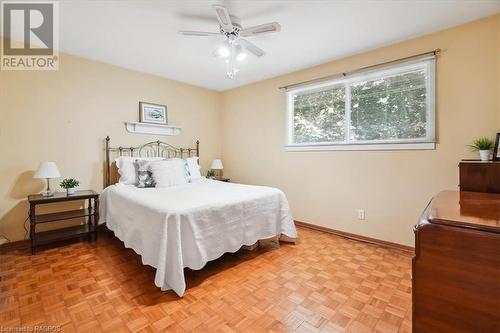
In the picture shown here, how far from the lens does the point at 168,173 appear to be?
10.2 ft

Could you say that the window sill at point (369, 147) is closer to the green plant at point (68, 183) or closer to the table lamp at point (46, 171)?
the green plant at point (68, 183)

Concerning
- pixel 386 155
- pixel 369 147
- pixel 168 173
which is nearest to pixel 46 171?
pixel 168 173

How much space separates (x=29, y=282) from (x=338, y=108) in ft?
12.2

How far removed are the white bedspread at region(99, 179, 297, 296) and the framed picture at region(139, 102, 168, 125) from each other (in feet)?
4.10

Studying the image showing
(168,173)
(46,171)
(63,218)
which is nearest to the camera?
(46,171)

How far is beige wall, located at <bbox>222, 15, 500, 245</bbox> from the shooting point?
2.23 metres

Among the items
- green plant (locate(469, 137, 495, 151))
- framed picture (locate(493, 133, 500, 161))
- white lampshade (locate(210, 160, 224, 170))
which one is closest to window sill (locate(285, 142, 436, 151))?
green plant (locate(469, 137, 495, 151))

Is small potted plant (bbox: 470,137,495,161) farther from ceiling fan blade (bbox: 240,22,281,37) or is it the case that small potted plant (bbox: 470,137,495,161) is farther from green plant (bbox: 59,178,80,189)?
green plant (bbox: 59,178,80,189)

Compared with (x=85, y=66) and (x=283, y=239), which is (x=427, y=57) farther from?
(x=85, y=66)

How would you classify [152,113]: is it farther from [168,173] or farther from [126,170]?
[168,173]

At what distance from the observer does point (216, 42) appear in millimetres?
2701

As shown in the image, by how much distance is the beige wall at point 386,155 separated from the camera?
2234 mm

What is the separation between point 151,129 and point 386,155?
10.9 ft

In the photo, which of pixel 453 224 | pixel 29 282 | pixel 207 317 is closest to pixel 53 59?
pixel 29 282
